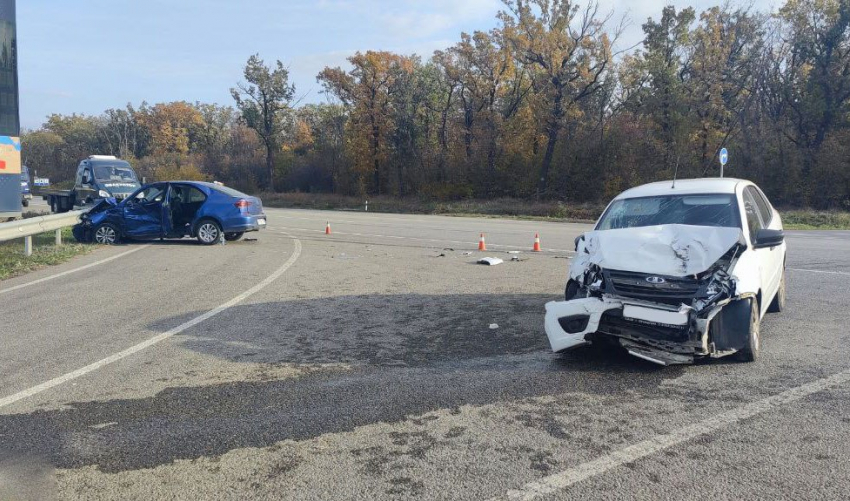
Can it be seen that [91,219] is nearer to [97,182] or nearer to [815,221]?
[97,182]

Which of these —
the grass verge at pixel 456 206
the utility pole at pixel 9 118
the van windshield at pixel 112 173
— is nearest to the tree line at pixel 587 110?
the grass verge at pixel 456 206

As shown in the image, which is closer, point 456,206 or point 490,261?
point 490,261

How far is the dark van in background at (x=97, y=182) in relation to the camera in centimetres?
2583

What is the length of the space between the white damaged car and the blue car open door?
41.8 feet

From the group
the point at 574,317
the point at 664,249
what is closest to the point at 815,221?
the point at 664,249

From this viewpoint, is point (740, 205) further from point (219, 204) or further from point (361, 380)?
point (219, 204)

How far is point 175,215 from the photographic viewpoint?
53.2 feet

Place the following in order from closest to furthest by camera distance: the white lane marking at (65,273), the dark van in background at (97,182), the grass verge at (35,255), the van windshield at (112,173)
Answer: the white lane marking at (65,273) → the grass verge at (35,255) → the dark van in background at (97,182) → the van windshield at (112,173)

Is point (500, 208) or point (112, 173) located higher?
point (112, 173)

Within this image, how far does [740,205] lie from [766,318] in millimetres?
1805

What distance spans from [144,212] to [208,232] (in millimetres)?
1690

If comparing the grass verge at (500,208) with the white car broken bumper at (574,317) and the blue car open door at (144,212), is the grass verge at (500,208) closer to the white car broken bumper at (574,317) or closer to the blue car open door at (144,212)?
the blue car open door at (144,212)

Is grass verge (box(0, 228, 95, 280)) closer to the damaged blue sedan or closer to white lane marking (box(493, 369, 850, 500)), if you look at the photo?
the damaged blue sedan

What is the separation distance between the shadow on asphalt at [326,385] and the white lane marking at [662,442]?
1.66 ft
